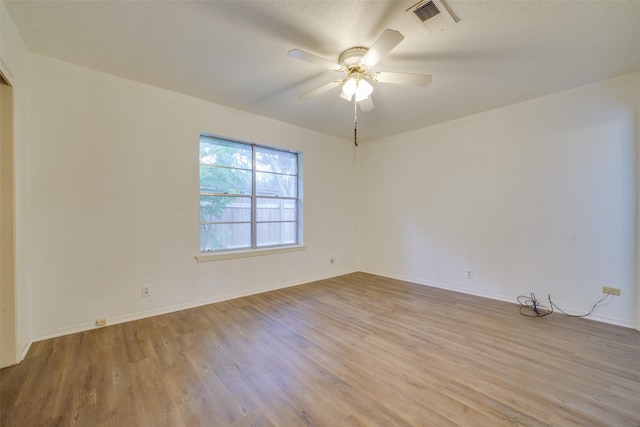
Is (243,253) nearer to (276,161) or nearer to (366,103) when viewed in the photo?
(276,161)

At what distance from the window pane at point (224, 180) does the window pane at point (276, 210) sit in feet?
1.05

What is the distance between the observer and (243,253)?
12.0 ft

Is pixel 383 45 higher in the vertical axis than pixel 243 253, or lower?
higher

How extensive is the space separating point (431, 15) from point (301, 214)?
3.16 m

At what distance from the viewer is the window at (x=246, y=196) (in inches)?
136

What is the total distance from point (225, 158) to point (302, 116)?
4.15 ft

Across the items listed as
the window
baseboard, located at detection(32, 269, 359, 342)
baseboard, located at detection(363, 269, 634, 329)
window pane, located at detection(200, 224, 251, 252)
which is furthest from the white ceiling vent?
baseboard, located at detection(32, 269, 359, 342)

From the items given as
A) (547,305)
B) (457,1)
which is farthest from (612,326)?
(457,1)

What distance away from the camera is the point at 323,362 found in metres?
2.06

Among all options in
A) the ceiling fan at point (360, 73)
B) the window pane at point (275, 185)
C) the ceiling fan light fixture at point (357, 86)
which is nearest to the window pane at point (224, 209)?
the window pane at point (275, 185)

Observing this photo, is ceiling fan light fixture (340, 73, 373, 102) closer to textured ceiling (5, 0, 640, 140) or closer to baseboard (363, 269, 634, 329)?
textured ceiling (5, 0, 640, 140)

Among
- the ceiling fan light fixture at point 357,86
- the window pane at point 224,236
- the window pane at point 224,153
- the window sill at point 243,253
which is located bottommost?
the window sill at point 243,253

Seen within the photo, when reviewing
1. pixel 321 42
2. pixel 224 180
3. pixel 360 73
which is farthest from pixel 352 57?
pixel 224 180

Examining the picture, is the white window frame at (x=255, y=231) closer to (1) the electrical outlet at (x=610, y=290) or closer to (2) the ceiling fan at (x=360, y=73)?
(2) the ceiling fan at (x=360, y=73)
